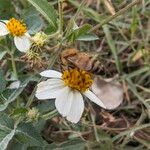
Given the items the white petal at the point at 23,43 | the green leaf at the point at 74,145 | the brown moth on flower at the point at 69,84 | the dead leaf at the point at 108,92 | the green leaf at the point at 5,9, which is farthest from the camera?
the dead leaf at the point at 108,92

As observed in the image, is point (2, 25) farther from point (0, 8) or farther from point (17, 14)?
point (17, 14)

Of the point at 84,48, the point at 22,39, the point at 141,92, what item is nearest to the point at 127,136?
the point at 141,92

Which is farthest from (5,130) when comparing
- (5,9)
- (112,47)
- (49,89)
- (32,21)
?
(112,47)

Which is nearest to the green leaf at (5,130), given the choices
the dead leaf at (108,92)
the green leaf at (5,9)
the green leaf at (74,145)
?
the green leaf at (74,145)

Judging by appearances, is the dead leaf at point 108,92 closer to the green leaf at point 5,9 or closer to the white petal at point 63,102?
the green leaf at point 5,9

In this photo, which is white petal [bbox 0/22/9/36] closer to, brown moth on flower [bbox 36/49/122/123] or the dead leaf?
brown moth on flower [bbox 36/49/122/123]

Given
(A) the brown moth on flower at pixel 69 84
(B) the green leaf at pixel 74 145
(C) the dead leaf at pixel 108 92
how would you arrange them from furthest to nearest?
(C) the dead leaf at pixel 108 92
(B) the green leaf at pixel 74 145
(A) the brown moth on flower at pixel 69 84
